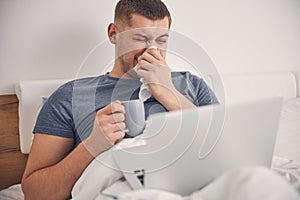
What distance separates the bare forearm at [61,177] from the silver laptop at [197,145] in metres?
0.20

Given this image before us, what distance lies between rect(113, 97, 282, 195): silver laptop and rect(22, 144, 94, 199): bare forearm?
195 mm

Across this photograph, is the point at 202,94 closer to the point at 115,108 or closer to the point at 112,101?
the point at 112,101

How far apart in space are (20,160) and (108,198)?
2.34 ft

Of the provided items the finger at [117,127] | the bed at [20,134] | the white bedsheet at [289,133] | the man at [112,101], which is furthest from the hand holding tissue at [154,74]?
the white bedsheet at [289,133]

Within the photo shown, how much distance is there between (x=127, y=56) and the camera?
1146 millimetres

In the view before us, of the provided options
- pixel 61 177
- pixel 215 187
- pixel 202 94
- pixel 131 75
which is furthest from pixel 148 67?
pixel 215 187

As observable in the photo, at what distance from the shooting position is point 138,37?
43.8 inches

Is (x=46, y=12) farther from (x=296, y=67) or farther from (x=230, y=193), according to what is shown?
(x=296, y=67)

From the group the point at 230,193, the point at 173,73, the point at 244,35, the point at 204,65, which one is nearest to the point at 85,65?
the point at 173,73

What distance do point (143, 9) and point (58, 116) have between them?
1.36 ft

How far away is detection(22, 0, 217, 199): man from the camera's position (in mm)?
876

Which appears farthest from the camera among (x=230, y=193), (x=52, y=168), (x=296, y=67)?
(x=296, y=67)

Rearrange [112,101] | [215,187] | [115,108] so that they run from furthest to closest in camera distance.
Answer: [112,101] < [115,108] < [215,187]

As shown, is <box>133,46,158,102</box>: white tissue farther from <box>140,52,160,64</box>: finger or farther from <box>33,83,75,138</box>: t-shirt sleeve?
<box>33,83,75,138</box>: t-shirt sleeve
